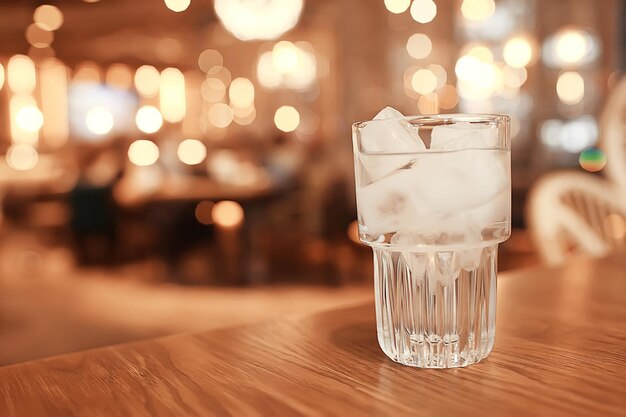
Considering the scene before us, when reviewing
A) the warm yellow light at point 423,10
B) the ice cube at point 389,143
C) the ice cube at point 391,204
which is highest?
the warm yellow light at point 423,10

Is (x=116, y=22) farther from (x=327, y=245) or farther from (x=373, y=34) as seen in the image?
(x=327, y=245)

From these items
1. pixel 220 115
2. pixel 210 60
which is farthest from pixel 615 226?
pixel 220 115

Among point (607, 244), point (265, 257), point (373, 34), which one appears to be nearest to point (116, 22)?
point (373, 34)

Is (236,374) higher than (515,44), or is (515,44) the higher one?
(515,44)

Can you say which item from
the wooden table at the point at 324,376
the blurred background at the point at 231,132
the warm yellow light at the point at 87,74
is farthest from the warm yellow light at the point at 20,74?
the wooden table at the point at 324,376

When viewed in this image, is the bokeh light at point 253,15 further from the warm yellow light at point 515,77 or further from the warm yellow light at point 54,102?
the warm yellow light at point 54,102
